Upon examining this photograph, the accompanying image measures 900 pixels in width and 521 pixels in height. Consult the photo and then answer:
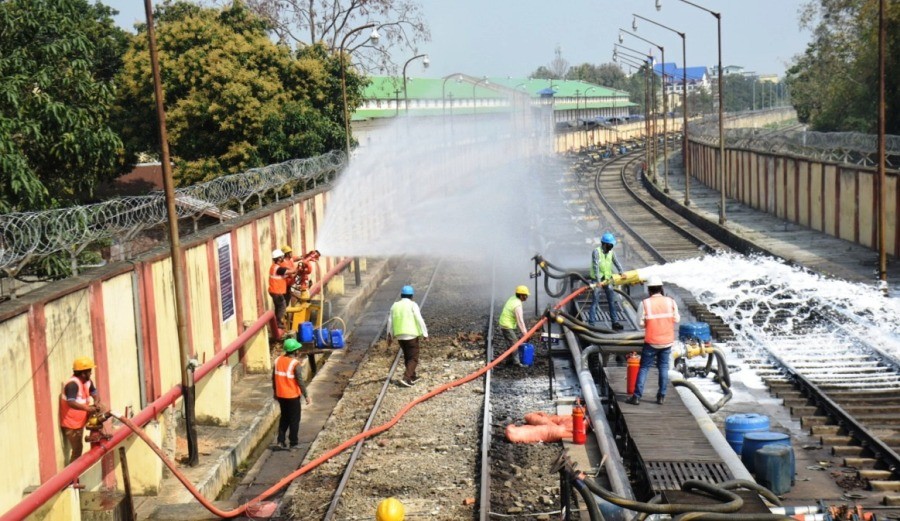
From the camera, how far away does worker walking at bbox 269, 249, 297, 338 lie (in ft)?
68.3

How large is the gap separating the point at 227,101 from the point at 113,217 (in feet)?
79.2

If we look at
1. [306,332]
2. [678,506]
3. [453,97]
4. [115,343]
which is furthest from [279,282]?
[453,97]

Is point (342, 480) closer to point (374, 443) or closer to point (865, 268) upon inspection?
point (374, 443)

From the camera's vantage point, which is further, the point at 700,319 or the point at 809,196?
the point at 809,196

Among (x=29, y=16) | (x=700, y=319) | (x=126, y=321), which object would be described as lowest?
(x=700, y=319)

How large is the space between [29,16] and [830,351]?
1487 cm

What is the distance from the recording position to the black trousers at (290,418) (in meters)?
14.6

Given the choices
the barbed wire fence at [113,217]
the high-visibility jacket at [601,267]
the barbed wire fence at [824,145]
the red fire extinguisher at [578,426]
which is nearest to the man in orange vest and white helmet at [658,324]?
the red fire extinguisher at [578,426]

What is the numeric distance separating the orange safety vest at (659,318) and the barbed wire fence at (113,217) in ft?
21.5

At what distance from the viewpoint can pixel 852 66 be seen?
183 feet

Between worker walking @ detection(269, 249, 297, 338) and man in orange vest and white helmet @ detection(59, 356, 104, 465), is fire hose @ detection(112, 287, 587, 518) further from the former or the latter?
worker walking @ detection(269, 249, 297, 338)

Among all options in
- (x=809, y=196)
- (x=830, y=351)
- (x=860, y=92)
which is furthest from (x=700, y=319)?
(x=860, y=92)

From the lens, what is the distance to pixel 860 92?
175 feet

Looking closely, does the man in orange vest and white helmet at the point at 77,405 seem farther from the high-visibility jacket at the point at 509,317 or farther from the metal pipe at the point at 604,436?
the high-visibility jacket at the point at 509,317
